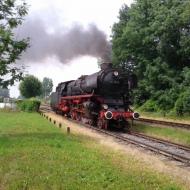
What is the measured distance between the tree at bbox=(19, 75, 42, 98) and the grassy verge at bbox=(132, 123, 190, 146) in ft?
213

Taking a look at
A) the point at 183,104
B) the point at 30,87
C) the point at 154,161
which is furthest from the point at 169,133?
the point at 30,87

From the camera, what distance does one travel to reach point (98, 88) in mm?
27281

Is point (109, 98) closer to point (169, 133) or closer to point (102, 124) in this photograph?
point (102, 124)

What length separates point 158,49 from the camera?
1891 inches

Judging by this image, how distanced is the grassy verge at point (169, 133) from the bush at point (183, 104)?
12.9 m

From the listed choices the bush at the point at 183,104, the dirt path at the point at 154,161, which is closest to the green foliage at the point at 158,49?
the bush at the point at 183,104

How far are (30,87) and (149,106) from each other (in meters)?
46.1

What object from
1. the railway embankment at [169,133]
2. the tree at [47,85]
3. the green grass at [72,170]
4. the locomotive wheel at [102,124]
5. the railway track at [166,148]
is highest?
the tree at [47,85]

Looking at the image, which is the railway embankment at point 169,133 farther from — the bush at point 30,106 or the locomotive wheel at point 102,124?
the bush at point 30,106

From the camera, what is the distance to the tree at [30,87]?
3600 inches

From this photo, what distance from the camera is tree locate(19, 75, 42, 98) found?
9144cm

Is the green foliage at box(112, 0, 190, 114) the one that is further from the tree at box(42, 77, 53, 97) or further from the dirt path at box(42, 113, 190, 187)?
the tree at box(42, 77, 53, 97)

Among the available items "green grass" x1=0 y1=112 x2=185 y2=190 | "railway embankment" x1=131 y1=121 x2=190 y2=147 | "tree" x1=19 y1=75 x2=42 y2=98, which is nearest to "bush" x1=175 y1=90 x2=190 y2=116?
"railway embankment" x1=131 y1=121 x2=190 y2=147

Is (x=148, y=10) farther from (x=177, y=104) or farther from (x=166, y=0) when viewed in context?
(x=177, y=104)
